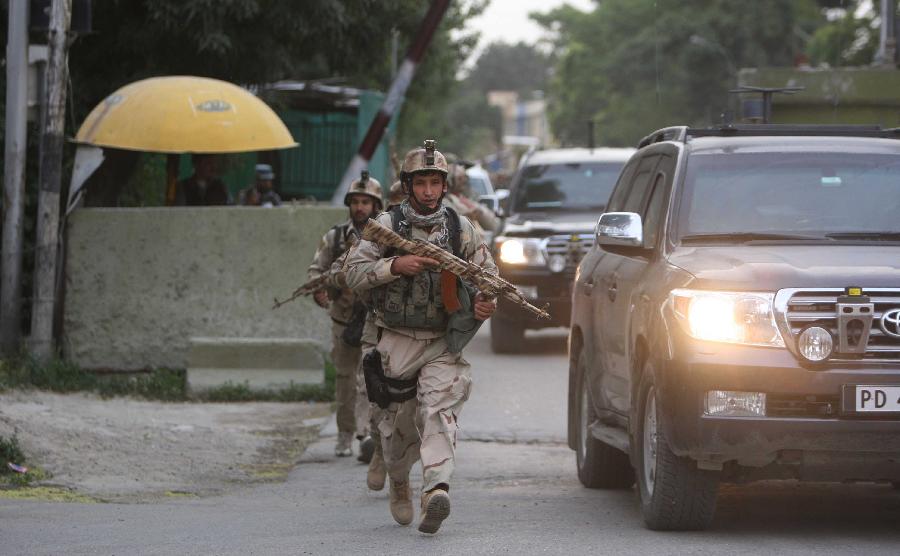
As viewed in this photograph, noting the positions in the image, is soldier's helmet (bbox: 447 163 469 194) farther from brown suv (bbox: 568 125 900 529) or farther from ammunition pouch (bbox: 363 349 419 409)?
ammunition pouch (bbox: 363 349 419 409)

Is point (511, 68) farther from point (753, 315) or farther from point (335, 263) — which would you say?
point (753, 315)

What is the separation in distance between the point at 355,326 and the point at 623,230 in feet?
9.04

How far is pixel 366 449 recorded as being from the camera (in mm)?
10172

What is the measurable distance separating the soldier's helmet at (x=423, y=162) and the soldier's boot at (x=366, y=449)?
3.02 metres

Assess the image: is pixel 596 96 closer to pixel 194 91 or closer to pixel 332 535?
pixel 194 91

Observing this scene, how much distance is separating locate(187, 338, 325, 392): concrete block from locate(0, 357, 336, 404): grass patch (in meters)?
0.08

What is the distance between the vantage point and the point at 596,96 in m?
80.6

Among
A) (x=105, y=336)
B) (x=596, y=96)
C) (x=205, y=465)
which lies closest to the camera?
(x=205, y=465)

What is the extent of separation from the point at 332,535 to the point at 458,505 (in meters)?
1.30

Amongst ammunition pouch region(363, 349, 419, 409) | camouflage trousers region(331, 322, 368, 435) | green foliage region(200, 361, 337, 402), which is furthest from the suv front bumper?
green foliage region(200, 361, 337, 402)

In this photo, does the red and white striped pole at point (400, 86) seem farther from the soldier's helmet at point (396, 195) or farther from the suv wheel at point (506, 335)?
the soldier's helmet at point (396, 195)

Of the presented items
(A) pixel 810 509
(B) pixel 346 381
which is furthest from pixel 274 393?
(A) pixel 810 509

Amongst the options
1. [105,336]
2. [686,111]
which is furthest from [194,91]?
[686,111]

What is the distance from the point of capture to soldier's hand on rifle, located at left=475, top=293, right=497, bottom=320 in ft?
24.1
